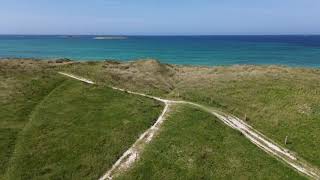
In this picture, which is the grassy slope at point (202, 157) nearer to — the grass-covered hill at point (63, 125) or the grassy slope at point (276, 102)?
the grass-covered hill at point (63, 125)

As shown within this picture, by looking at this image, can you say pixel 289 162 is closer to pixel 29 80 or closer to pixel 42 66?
pixel 29 80

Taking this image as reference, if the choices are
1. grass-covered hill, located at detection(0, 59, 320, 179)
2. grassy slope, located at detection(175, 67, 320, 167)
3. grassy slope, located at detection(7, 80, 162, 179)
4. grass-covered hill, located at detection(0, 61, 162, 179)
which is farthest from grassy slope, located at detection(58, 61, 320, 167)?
grassy slope, located at detection(7, 80, 162, 179)

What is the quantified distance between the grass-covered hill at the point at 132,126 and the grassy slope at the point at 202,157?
102 mm

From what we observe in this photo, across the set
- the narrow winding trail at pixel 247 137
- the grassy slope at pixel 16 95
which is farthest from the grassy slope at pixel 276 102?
the grassy slope at pixel 16 95

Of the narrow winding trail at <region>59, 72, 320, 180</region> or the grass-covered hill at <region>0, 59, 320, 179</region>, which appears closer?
the grass-covered hill at <region>0, 59, 320, 179</region>

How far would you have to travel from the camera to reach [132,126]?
48.1 metres

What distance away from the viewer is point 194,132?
157 feet

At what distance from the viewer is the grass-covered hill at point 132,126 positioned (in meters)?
40.9

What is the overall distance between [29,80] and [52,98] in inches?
307

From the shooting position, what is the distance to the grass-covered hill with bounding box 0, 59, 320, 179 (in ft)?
134

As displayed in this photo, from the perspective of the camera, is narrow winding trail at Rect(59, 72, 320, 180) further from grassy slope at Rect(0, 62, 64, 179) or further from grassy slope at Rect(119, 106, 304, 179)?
grassy slope at Rect(0, 62, 64, 179)

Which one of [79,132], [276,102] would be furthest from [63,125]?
[276,102]

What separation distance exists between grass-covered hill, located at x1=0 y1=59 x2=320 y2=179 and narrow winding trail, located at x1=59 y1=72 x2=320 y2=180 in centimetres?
84

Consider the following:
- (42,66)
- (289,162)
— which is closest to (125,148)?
(289,162)
